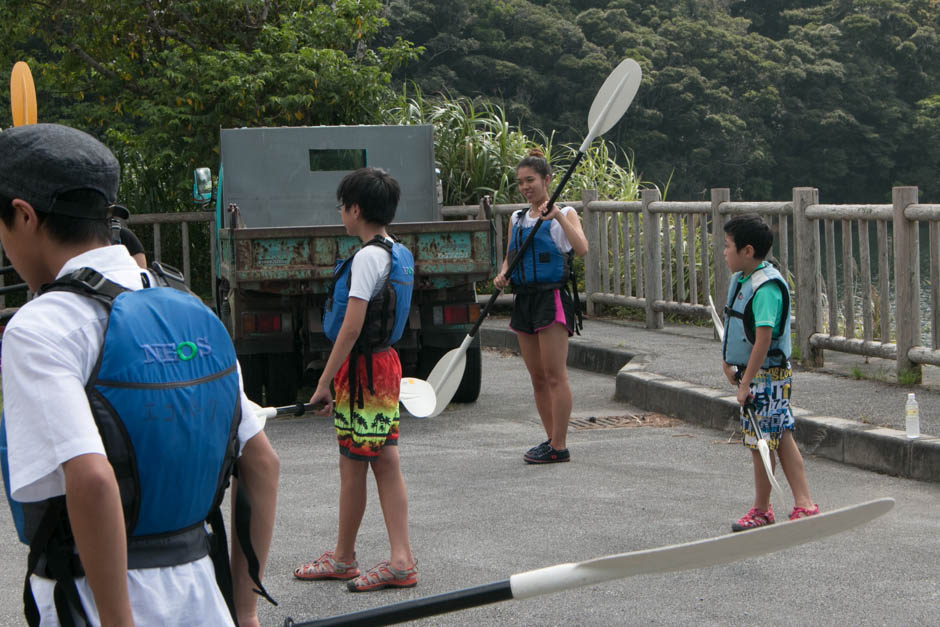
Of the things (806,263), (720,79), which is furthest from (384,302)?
(720,79)

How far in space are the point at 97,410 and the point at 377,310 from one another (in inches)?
116

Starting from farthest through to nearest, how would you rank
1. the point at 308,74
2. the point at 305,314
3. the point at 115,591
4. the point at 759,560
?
the point at 308,74
the point at 305,314
the point at 759,560
the point at 115,591

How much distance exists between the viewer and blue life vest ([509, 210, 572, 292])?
23.1ft

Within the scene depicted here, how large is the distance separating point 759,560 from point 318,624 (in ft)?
10.7

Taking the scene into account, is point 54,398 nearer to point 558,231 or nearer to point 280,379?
point 558,231

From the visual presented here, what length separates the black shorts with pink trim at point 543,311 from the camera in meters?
6.93

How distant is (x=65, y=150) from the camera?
6.10 feet

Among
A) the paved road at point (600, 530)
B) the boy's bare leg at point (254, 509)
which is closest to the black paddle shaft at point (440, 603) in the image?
the boy's bare leg at point (254, 509)

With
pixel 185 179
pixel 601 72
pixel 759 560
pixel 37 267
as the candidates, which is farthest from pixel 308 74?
pixel 601 72

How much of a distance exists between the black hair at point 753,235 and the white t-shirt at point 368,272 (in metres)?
1.60

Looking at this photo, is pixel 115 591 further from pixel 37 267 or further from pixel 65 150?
pixel 65 150

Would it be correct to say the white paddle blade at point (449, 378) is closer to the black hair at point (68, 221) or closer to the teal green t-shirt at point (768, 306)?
the teal green t-shirt at point (768, 306)

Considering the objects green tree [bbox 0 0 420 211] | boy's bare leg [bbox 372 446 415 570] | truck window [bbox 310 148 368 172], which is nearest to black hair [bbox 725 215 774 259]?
boy's bare leg [bbox 372 446 415 570]

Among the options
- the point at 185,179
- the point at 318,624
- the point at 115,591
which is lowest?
the point at 318,624
